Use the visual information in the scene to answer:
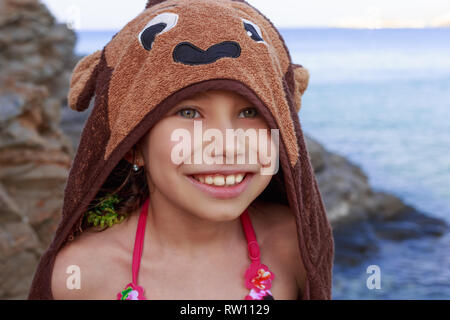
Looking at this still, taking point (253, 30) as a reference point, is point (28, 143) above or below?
above

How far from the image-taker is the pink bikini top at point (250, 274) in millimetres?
1580

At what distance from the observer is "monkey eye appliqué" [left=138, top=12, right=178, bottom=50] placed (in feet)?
4.66

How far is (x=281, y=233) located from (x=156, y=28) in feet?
2.82

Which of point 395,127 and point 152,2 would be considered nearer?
point 152,2

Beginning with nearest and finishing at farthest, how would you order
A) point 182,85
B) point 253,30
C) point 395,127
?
point 182,85, point 253,30, point 395,127

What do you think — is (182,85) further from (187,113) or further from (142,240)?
(142,240)

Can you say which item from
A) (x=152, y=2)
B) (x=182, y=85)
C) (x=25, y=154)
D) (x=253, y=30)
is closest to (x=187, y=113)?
(x=182, y=85)

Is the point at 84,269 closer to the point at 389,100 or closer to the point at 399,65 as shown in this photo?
the point at 389,100

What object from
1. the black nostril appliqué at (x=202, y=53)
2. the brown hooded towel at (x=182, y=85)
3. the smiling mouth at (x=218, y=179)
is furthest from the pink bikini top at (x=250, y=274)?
the black nostril appliqué at (x=202, y=53)

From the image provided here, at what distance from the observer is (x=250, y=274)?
5.54ft

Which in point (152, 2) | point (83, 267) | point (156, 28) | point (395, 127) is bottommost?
point (83, 267)
